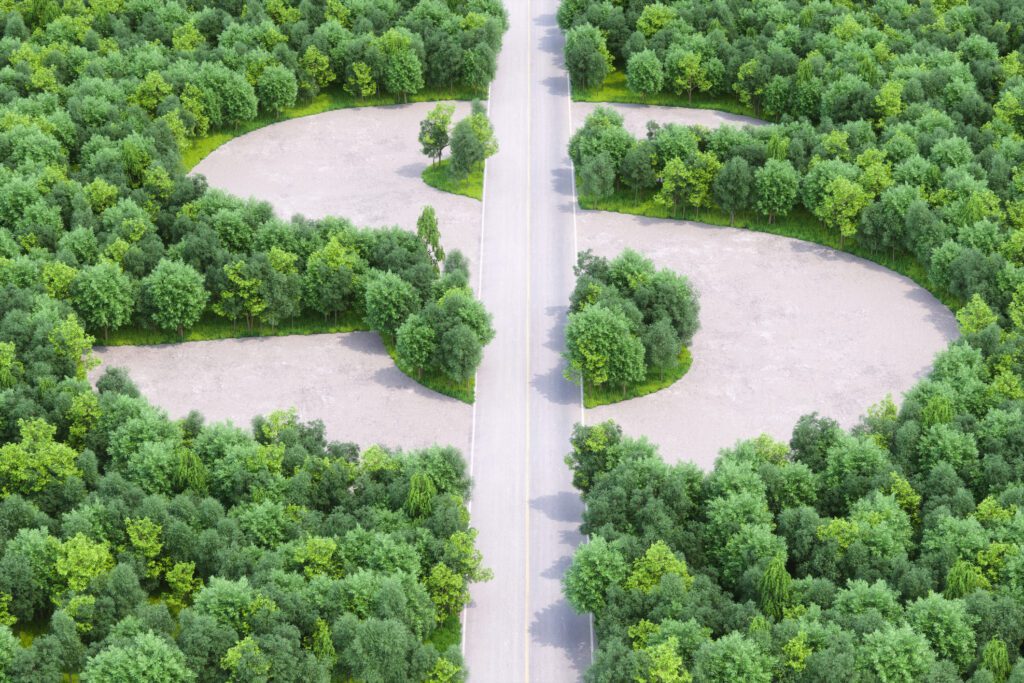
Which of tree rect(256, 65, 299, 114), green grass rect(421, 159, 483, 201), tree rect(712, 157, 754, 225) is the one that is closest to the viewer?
tree rect(712, 157, 754, 225)

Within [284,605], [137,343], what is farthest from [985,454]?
[137,343]

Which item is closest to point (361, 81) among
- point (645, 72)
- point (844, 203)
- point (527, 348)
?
point (645, 72)

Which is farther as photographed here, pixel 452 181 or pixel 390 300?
pixel 452 181

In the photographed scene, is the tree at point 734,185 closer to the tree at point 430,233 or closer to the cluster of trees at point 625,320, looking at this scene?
the cluster of trees at point 625,320

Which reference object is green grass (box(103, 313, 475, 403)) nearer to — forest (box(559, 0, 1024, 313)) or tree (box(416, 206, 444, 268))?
tree (box(416, 206, 444, 268))

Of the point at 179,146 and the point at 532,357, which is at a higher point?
the point at 179,146

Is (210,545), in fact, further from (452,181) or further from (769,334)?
(452,181)

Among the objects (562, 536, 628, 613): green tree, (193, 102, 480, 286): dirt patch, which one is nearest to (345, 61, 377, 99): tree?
(193, 102, 480, 286): dirt patch

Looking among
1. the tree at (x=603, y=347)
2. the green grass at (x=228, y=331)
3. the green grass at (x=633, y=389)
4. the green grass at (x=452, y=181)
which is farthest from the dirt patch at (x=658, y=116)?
the tree at (x=603, y=347)
